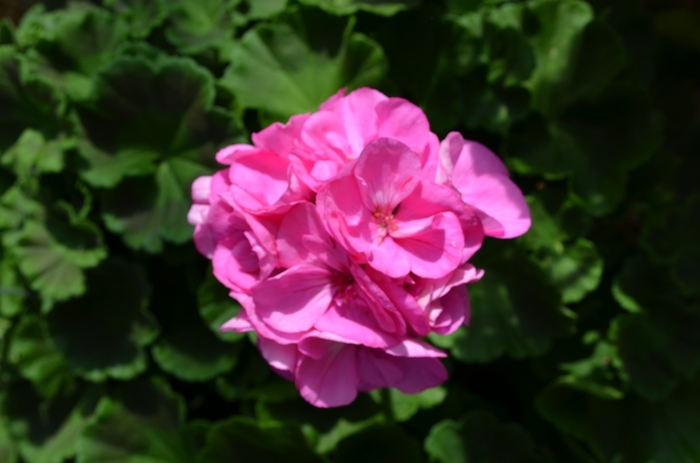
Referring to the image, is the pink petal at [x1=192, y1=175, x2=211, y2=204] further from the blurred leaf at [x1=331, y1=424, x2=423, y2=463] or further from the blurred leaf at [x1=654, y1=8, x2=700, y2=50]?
the blurred leaf at [x1=654, y1=8, x2=700, y2=50]

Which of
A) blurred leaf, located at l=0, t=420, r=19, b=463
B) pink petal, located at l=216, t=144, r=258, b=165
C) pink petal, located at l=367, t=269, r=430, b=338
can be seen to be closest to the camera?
pink petal, located at l=367, t=269, r=430, b=338

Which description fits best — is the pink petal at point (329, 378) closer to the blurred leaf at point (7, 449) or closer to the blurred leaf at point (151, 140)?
the blurred leaf at point (151, 140)

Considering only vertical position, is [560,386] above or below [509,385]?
above

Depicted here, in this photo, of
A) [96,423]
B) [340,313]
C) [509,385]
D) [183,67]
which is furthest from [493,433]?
[183,67]

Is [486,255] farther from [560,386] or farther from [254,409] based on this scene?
[254,409]

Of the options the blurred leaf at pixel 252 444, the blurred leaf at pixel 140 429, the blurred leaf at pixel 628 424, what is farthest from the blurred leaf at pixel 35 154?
the blurred leaf at pixel 628 424

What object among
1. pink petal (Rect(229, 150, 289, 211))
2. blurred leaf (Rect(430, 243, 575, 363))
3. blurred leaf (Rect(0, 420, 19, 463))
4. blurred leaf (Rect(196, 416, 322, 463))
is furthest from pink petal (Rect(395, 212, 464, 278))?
blurred leaf (Rect(0, 420, 19, 463))

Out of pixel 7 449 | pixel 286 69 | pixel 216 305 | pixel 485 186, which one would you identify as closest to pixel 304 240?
pixel 485 186
